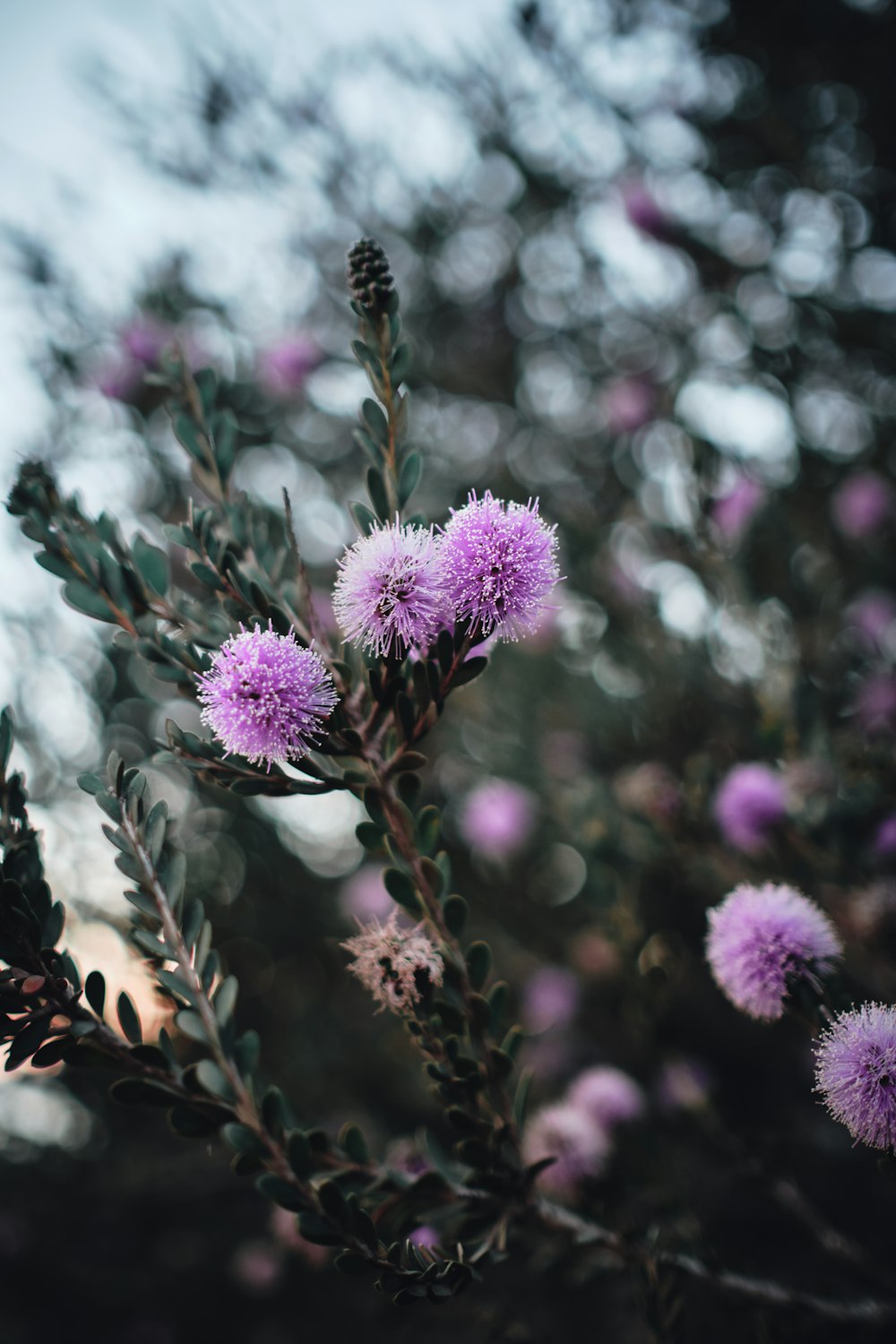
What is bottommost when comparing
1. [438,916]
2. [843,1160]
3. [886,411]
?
[843,1160]

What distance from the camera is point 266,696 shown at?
3.84 ft

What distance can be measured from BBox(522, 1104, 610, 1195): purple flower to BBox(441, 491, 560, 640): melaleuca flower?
1.64 m

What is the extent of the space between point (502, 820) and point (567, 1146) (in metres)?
1.74

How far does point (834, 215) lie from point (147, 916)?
4288 millimetres

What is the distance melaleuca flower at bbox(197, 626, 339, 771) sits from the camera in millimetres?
1172

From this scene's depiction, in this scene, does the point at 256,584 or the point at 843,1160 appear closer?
the point at 256,584

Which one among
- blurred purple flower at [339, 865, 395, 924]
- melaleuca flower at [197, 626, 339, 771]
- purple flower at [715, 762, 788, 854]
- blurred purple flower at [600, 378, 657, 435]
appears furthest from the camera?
blurred purple flower at [339, 865, 395, 924]

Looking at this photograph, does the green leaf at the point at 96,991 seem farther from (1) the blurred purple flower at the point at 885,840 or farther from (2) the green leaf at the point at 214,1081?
(1) the blurred purple flower at the point at 885,840

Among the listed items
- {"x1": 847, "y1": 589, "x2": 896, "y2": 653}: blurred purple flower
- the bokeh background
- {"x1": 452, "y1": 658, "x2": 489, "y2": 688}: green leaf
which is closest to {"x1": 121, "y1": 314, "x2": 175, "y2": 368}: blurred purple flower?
the bokeh background

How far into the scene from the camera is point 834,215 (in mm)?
3666

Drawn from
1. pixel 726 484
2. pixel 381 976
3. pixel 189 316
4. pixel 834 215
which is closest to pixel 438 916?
pixel 381 976

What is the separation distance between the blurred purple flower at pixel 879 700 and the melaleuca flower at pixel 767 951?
185 centimetres

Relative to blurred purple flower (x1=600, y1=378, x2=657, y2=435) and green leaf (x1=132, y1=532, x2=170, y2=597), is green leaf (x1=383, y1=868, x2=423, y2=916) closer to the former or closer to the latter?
green leaf (x1=132, y1=532, x2=170, y2=597)

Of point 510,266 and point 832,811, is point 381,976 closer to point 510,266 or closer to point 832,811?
point 832,811
